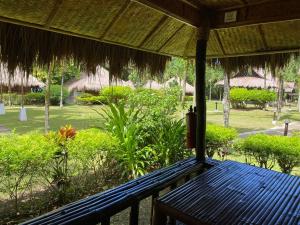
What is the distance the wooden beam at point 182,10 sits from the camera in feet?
8.86

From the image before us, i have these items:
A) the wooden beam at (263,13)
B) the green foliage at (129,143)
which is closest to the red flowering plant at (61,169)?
the green foliage at (129,143)

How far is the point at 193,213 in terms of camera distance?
1.90 metres

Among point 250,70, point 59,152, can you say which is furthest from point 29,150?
point 250,70

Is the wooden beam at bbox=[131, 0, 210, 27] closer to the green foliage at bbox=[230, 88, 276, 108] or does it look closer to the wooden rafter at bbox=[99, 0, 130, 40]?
the wooden rafter at bbox=[99, 0, 130, 40]

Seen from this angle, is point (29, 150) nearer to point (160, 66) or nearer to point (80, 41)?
point (80, 41)

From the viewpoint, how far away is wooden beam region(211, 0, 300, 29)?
287 centimetres

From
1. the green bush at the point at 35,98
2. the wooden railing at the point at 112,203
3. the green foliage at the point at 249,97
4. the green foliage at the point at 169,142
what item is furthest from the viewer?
the green foliage at the point at 249,97

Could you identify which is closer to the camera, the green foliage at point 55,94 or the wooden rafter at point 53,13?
the wooden rafter at point 53,13

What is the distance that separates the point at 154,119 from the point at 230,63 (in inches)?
72.6

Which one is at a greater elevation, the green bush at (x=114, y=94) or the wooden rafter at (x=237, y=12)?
the wooden rafter at (x=237, y=12)

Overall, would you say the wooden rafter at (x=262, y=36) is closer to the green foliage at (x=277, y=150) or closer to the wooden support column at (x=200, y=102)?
the wooden support column at (x=200, y=102)

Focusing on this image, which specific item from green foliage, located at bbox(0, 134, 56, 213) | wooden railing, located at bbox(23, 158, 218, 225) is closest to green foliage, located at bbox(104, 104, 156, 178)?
green foliage, located at bbox(0, 134, 56, 213)

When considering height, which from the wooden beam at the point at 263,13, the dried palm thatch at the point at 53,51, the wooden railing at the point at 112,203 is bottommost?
the wooden railing at the point at 112,203

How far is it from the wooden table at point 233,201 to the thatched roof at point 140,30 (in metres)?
1.65
